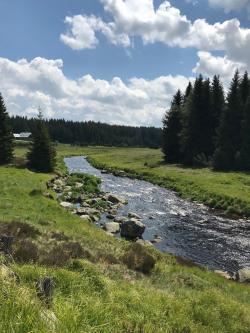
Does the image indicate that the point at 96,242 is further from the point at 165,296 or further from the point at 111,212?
the point at 111,212

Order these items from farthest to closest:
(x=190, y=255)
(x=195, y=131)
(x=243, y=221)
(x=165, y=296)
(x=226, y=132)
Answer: (x=195, y=131) < (x=226, y=132) < (x=243, y=221) < (x=190, y=255) < (x=165, y=296)

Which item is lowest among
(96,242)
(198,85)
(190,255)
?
(190,255)

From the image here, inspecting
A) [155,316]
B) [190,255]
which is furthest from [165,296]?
[190,255]

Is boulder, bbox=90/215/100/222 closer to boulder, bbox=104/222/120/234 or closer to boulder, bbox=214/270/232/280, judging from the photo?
boulder, bbox=104/222/120/234

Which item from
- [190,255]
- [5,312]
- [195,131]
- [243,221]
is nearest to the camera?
[5,312]

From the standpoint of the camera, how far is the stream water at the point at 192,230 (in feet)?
84.9

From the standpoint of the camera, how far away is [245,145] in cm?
6494

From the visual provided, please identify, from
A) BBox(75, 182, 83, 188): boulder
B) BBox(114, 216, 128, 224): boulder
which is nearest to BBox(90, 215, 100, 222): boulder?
BBox(114, 216, 128, 224): boulder

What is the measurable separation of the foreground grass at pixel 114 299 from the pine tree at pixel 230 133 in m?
47.3

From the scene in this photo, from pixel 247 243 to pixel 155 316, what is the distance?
20.7 m

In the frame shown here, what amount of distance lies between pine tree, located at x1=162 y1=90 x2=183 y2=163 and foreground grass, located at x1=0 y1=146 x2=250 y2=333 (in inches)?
2376

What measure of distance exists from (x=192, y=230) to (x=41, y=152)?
114 feet

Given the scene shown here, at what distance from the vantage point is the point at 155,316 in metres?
10.4

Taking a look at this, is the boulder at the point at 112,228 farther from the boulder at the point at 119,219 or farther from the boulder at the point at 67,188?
the boulder at the point at 67,188
